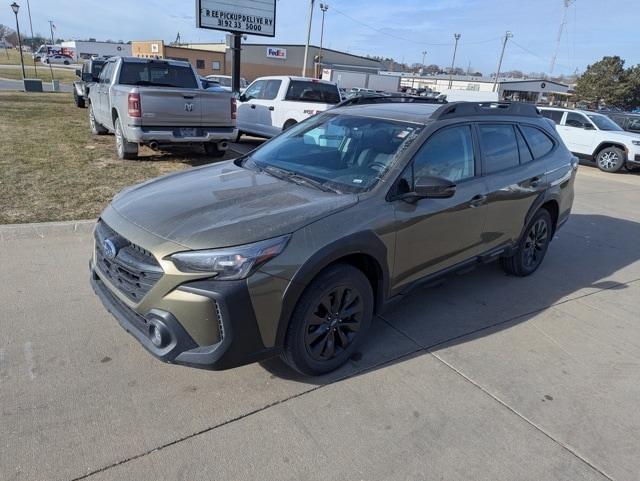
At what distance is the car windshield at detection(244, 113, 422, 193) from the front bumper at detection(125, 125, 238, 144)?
4.64 m

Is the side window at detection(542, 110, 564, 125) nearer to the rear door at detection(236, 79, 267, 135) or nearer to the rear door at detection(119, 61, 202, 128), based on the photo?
the rear door at detection(236, 79, 267, 135)

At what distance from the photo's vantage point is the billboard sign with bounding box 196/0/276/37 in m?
14.5

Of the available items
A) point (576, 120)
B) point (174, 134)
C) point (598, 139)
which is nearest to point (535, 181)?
point (174, 134)

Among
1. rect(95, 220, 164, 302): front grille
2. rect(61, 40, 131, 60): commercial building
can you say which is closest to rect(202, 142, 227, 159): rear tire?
rect(95, 220, 164, 302): front grille

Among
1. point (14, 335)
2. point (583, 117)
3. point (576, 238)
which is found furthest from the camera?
point (583, 117)

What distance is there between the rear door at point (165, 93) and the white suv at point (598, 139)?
1128cm

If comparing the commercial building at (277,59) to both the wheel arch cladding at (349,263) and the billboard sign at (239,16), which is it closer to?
the billboard sign at (239,16)

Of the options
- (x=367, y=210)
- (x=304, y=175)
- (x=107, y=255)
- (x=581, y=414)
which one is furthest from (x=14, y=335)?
(x=581, y=414)

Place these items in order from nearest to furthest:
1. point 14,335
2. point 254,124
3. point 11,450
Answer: point 11,450 < point 14,335 < point 254,124

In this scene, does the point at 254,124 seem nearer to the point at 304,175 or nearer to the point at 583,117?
the point at 304,175

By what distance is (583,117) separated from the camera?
613 inches

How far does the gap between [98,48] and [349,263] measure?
97777 mm

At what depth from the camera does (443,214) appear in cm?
360

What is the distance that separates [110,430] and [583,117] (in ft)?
55.8
